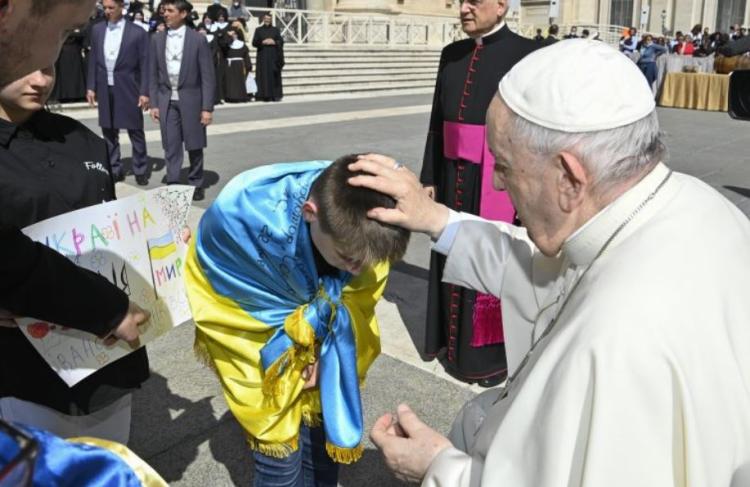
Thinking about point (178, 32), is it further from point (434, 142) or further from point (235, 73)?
point (235, 73)

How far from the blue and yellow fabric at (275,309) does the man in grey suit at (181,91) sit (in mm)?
5161

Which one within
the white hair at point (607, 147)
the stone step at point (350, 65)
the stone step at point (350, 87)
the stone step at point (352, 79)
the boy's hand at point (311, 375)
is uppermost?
the white hair at point (607, 147)

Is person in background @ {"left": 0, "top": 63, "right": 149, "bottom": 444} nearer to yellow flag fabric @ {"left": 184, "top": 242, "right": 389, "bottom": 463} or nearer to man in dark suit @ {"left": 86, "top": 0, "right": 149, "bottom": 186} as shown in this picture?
yellow flag fabric @ {"left": 184, "top": 242, "right": 389, "bottom": 463}

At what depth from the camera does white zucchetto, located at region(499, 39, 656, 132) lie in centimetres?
137

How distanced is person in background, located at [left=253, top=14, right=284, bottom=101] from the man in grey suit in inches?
308

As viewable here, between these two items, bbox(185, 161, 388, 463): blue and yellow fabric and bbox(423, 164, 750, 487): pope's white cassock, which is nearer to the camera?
bbox(423, 164, 750, 487): pope's white cassock

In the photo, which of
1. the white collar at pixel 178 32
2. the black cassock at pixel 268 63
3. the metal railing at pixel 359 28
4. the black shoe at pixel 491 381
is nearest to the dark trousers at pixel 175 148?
the white collar at pixel 178 32

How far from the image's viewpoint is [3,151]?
6.11 feet

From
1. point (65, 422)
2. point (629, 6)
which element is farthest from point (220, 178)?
point (629, 6)

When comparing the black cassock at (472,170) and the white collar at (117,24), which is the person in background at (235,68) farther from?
the black cassock at (472,170)

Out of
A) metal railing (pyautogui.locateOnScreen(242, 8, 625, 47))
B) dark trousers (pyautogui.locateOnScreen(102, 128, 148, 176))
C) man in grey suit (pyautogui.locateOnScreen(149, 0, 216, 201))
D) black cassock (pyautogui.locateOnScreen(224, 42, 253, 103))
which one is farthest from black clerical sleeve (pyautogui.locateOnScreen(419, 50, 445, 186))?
metal railing (pyautogui.locateOnScreen(242, 8, 625, 47))

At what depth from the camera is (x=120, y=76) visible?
7.61 metres

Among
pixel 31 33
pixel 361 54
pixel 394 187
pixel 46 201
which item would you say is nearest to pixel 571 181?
pixel 394 187

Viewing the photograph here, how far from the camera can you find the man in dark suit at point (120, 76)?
24.8 ft
